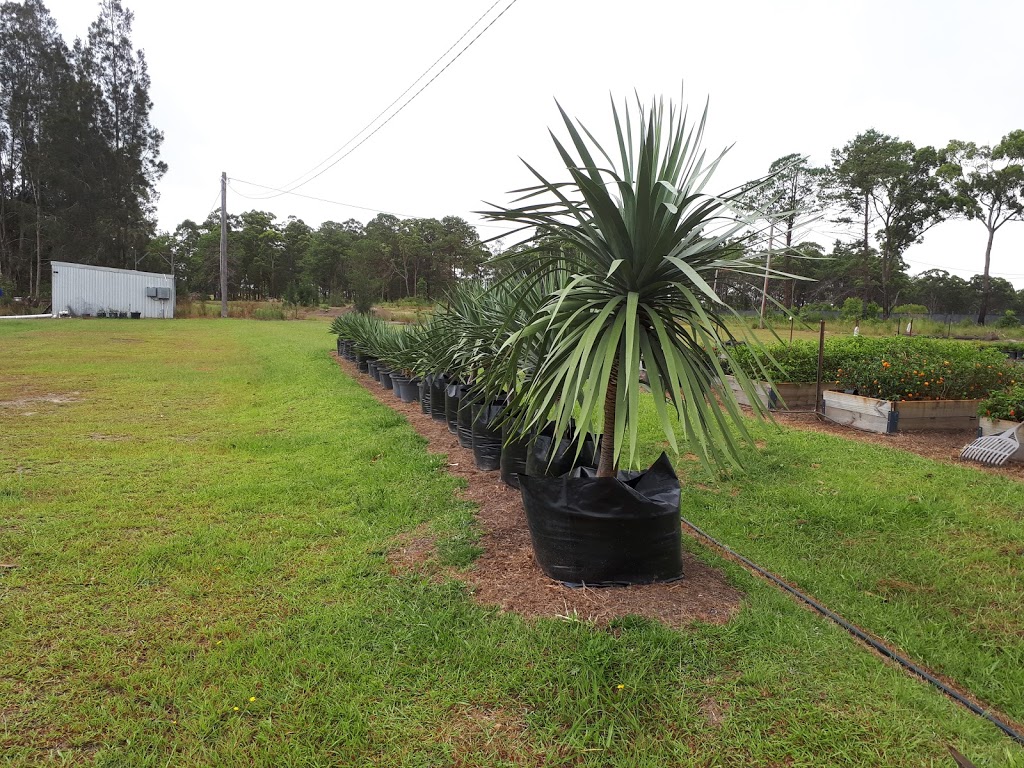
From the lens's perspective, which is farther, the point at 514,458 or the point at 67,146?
the point at 67,146

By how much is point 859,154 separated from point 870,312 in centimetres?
1088

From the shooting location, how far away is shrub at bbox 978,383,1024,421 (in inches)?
221

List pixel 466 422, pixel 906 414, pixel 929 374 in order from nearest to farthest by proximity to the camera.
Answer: pixel 466 422 → pixel 906 414 → pixel 929 374

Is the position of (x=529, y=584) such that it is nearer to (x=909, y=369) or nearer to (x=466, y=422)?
(x=466, y=422)

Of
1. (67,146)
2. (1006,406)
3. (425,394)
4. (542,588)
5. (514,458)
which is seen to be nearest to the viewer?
(542,588)

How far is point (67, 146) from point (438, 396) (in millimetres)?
40269

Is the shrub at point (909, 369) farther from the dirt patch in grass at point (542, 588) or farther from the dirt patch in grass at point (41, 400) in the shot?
the dirt patch in grass at point (41, 400)

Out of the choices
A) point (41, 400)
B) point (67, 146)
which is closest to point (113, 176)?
point (67, 146)

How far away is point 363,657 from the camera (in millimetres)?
2174

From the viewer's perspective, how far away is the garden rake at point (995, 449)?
515 cm

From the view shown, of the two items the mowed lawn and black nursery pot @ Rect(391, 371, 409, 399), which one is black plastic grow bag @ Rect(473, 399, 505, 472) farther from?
black nursery pot @ Rect(391, 371, 409, 399)

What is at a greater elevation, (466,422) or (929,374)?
(929,374)

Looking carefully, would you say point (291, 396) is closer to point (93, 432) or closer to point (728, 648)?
point (93, 432)

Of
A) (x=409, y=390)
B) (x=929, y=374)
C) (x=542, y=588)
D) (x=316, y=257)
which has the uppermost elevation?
(x=316, y=257)
